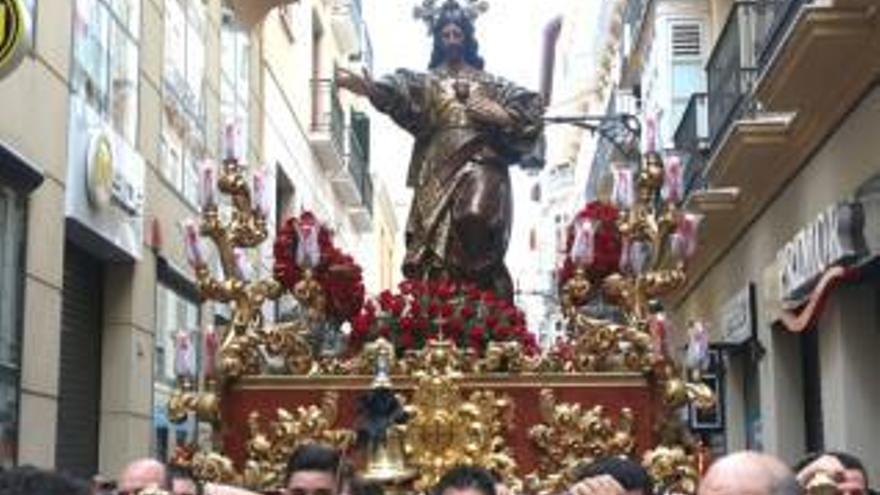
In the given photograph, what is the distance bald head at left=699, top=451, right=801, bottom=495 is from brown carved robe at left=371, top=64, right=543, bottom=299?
5477 mm

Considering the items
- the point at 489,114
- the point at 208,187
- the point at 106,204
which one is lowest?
the point at 208,187

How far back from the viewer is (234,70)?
72.2ft

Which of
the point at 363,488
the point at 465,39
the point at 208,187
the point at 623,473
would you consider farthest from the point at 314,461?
the point at 465,39

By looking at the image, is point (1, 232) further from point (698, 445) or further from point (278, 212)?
point (278, 212)

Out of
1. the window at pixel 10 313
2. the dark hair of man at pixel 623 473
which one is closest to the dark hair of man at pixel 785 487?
the dark hair of man at pixel 623 473

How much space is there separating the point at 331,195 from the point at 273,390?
86.8ft

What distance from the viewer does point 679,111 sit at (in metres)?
22.8

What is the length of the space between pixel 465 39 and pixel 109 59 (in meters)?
6.67

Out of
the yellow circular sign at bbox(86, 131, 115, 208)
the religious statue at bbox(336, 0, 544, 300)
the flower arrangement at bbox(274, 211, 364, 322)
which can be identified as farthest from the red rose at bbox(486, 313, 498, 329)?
the yellow circular sign at bbox(86, 131, 115, 208)

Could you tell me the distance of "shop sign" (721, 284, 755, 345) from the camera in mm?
17156

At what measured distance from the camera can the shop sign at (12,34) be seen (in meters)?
9.03

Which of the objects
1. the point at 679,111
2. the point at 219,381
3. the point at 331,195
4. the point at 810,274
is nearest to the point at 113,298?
the point at 810,274

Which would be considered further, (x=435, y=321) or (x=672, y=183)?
(x=435, y=321)

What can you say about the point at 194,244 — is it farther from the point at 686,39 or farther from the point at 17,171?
the point at 686,39
